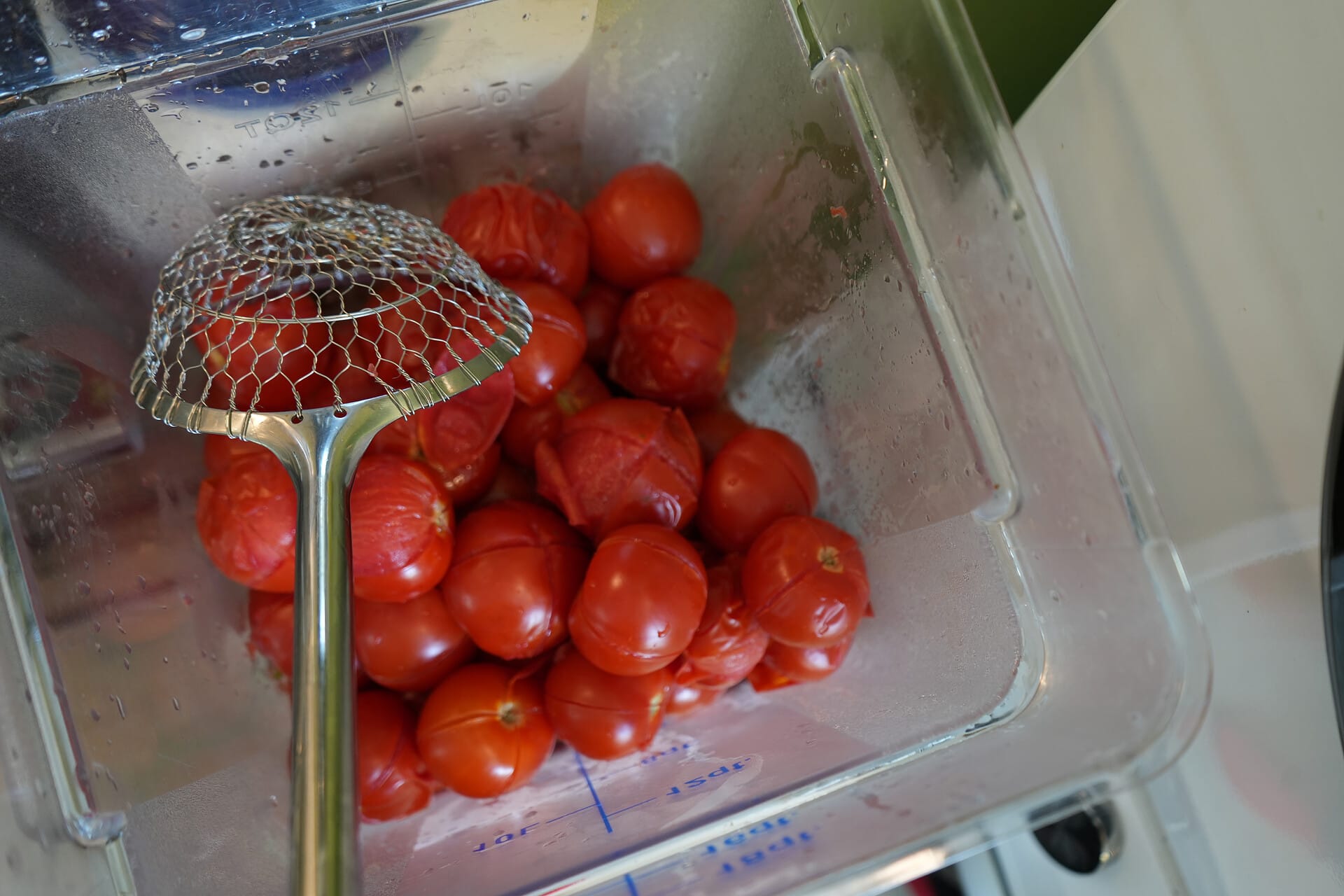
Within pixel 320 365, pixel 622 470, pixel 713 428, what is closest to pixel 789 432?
pixel 713 428

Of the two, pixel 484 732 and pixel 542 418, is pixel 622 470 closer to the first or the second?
pixel 542 418

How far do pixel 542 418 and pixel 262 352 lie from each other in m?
0.24

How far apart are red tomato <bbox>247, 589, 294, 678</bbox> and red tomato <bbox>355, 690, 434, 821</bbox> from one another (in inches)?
2.9

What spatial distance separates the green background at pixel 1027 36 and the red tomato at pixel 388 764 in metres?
0.72

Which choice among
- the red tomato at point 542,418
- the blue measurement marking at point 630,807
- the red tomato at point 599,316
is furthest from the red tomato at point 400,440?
the blue measurement marking at point 630,807

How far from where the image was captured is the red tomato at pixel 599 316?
784mm

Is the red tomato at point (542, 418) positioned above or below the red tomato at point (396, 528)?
below

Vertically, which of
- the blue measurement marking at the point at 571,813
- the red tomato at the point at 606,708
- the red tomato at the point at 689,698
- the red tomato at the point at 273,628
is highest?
the red tomato at the point at 273,628

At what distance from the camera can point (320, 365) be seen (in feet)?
2.06

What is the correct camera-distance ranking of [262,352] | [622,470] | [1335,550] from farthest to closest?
[622,470] → [262,352] → [1335,550]

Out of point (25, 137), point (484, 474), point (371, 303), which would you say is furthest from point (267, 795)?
point (25, 137)

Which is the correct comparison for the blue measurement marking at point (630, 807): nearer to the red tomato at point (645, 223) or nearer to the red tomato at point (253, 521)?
the red tomato at point (253, 521)

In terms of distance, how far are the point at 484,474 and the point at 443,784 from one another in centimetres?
26

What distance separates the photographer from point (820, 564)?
23.2 inches
